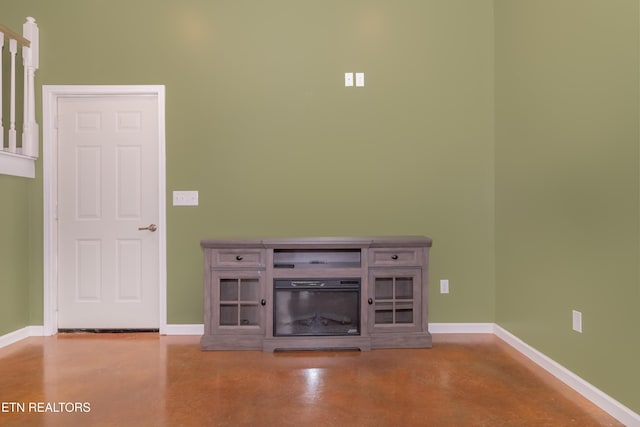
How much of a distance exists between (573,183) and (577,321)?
0.84m

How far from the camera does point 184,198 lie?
143 inches

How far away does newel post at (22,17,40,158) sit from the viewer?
352 cm

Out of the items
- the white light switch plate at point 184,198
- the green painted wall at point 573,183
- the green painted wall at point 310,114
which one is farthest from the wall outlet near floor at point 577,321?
the white light switch plate at point 184,198

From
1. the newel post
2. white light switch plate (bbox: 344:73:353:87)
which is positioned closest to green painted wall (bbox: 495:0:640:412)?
white light switch plate (bbox: 344:73:353:87)

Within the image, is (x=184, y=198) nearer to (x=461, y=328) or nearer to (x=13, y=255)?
(x=13, y=255)

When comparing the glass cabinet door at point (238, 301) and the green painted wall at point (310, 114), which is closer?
the glass cabinet door at point (238, 301)

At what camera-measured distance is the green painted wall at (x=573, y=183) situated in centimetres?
208

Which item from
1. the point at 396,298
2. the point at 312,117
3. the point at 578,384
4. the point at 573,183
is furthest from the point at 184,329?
the point at 573,183

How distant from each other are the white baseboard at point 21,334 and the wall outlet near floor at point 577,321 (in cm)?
416

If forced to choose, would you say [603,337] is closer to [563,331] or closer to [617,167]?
[563,331]

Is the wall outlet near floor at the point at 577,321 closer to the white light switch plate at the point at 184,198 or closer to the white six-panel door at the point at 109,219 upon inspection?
the white light switch plate at the point at 184,198

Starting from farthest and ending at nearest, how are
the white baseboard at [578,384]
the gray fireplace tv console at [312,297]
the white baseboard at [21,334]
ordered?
the white baseboard at [21,334], the gray fireplace tv console at [312,297], the white baseboard at [578,384]

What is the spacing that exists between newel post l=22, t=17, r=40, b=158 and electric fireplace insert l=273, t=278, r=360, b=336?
2.47m

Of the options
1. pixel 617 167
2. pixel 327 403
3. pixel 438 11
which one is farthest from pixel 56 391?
pixel 438 11
